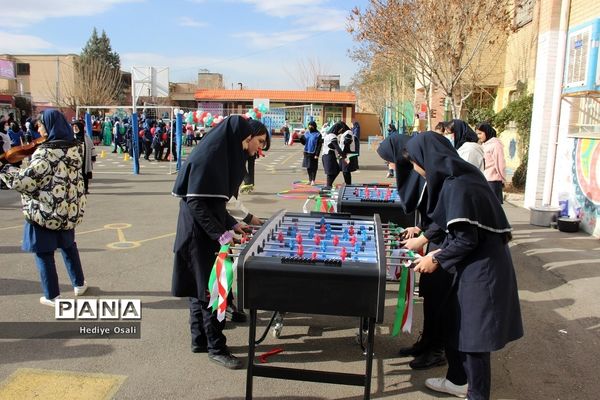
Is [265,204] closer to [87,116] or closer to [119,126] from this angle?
[87,116]

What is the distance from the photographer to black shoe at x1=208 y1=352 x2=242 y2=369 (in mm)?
3945

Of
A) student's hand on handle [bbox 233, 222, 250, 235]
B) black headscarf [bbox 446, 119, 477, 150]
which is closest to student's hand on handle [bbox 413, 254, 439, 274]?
student's hand on handle [bbox 233, 222, 250, 235]

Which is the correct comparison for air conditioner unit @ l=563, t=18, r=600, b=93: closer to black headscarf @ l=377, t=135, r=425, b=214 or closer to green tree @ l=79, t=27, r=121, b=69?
black headscarf @ l=377, t=135, r=425, b=214

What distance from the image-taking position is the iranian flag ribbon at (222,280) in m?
3.55

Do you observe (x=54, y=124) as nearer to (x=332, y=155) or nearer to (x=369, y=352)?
(x=369, y=352)

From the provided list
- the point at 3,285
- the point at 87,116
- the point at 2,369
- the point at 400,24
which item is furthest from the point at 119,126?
the point at 2,369

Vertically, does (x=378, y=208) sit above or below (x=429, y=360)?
above

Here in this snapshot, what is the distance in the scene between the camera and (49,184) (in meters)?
4.77

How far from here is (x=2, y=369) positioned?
3.86 meters

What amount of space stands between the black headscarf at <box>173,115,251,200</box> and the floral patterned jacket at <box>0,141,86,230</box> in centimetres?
154

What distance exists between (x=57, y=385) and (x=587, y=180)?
26.8 feet

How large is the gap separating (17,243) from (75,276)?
2990 millimetres

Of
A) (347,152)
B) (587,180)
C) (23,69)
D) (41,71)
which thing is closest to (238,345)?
(587,180)

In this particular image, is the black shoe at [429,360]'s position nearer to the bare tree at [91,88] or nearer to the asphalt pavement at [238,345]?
the asphalt pavement at [238,345]
